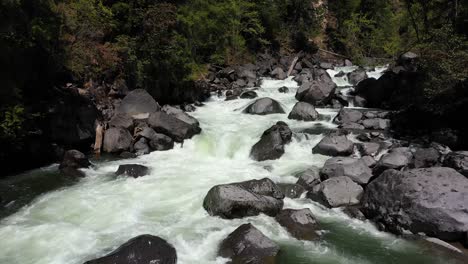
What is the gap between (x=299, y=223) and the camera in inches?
376

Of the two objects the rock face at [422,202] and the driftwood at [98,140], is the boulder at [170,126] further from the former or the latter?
the rock face at [422,202]

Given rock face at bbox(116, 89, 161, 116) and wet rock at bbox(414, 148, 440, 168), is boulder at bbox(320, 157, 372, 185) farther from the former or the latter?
rock face at bbox(116, 89, 161, 116)

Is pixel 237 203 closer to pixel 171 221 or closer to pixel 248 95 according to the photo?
pixel 171 221

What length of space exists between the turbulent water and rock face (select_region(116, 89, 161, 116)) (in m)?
2.89

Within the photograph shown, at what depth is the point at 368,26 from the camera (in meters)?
43.0

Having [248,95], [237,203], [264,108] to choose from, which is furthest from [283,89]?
[237,203]

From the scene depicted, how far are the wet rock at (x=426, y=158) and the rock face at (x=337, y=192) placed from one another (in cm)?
277

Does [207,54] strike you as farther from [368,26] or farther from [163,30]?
[368,26]

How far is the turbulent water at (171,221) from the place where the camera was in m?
8.39

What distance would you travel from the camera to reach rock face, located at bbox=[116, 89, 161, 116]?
57.0 feet

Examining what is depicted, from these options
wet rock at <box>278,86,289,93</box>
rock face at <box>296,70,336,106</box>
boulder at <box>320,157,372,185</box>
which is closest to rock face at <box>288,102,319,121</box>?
rock face at <box>296,70,336,106</box>

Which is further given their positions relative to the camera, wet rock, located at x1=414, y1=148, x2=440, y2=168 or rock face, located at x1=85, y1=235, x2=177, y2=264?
wet rock, located at x1=414, y1=148, x2=440, y2=168

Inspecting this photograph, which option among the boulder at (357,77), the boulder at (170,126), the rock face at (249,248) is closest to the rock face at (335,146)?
the boulder at (170,126)

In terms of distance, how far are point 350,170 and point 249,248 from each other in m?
5.52
